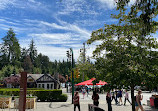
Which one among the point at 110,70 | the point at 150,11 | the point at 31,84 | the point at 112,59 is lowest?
the point at 31,84

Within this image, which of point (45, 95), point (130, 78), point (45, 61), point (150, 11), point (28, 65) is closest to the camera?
point (150, 11)

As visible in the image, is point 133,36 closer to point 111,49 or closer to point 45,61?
point 111,49

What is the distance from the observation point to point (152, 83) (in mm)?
7348

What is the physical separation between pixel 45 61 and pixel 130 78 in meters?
144

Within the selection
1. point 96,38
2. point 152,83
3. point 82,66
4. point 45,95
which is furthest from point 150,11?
point 45,95

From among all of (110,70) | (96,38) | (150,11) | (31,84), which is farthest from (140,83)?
(31,84)

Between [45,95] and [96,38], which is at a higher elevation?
[96,38]

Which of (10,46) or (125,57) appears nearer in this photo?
(125,57)

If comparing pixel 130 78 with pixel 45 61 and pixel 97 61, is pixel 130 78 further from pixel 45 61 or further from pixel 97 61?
pixel 45 61

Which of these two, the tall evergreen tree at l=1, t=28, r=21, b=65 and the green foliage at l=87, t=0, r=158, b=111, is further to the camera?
the tall evergreen tree at l=1, t=28, r=21, b=65

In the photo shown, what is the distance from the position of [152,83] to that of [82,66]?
3653 mm

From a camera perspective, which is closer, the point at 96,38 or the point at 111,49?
the point at 111,49

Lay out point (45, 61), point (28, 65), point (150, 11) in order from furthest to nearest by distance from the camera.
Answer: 1. point (45, 61)
2. point (28, 65)
3. point (150, 11)

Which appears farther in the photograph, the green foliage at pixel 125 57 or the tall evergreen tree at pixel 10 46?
the tall evergreen tree at pixel 10 46
